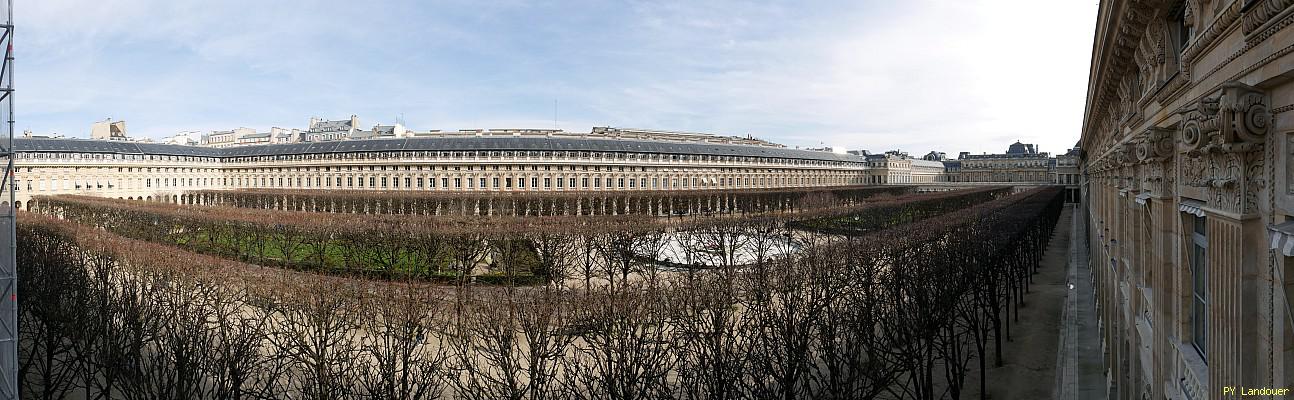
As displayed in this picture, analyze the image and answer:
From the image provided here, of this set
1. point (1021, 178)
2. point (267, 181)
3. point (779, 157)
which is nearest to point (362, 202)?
→ point (267, 181)

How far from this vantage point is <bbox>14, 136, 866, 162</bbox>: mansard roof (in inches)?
2938

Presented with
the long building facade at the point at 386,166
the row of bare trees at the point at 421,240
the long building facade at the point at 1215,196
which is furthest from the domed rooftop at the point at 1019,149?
the long building facade at the point at 1215,196

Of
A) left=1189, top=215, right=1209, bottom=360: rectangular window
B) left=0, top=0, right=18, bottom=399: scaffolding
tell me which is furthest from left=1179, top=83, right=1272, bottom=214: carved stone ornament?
left=0, top=0, right=18, bottom=399: scaffolding

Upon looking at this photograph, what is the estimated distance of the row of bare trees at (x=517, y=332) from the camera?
32.6ft

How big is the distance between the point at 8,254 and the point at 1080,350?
20.6 m

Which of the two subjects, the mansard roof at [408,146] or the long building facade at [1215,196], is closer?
the long building facade at [1215,196]

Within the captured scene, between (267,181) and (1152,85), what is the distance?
334ft

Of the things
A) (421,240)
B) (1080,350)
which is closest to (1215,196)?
(1080,350)

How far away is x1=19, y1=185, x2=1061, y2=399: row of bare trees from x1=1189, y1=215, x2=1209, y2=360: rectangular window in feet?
14.2

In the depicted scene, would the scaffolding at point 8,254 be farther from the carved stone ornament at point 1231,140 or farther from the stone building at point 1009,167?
the stone building at point 1009,167

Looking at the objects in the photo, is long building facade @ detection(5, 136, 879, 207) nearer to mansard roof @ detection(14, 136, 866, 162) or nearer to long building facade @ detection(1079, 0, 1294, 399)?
mansard roof @ detection(14, 136, 866, 162)

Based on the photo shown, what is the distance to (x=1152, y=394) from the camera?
693 cm

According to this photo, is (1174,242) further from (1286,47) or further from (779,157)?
(779,157)

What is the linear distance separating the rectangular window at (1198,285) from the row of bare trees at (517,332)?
4323 mm
